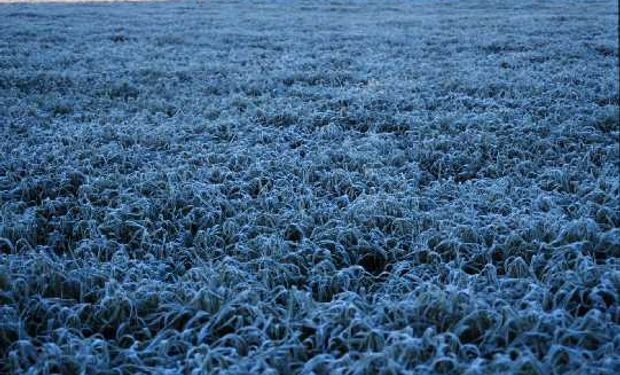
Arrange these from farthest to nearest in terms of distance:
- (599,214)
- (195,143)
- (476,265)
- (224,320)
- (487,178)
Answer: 1. (195,143)
2. (487,178)
3. (599,214)
4. (476,265)
5. (224,320)

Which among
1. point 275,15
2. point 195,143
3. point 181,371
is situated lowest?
point 181,371

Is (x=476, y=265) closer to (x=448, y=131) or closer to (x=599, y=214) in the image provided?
(x=599, y=214)

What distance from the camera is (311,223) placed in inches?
181

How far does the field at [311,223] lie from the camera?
3.07 meters

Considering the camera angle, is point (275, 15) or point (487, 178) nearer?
point (487, 178)

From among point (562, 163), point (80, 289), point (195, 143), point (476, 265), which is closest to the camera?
point (80, 289)

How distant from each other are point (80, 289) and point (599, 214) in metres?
4.37

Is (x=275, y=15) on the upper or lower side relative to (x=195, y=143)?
upper

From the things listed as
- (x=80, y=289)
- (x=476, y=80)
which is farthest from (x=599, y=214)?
(x=476, y=80)

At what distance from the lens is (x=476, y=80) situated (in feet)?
34.2

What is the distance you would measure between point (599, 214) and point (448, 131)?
290 centimetres

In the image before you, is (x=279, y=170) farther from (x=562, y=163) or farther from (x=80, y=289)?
(x=562, y=163)

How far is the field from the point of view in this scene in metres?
3.07

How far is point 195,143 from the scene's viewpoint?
6.74 meters
